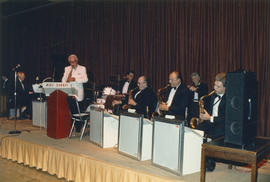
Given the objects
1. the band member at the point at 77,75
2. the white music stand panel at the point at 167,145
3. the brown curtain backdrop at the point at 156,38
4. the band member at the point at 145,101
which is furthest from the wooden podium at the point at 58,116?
the brown curtain backdrop at the point at 156,38

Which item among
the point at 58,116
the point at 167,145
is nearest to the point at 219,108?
the point at 167,145

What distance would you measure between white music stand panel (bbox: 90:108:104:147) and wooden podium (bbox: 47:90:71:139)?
2.26 feet

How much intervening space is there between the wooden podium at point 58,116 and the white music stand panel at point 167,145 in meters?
2.23

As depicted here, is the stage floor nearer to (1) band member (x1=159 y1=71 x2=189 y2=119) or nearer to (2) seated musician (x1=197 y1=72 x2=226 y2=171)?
(2) seated musician (x1=197 y1=72 x2=226 y2=171)

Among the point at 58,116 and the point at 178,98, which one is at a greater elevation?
the point at 178,98

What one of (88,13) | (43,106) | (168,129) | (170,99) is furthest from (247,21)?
(88,13)

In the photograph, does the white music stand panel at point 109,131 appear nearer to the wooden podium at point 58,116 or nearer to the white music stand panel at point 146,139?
the white music stand panel at point 146,139

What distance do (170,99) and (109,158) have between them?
1487 mm

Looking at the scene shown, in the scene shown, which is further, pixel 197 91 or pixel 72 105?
pixel 197 91

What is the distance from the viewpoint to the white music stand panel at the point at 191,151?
2961mm

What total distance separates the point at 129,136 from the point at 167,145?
0.69 m

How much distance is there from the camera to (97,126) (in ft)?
14.1

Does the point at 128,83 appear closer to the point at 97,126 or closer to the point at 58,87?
the point at 58,87

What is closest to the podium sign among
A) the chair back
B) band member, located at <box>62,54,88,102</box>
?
the chair back
